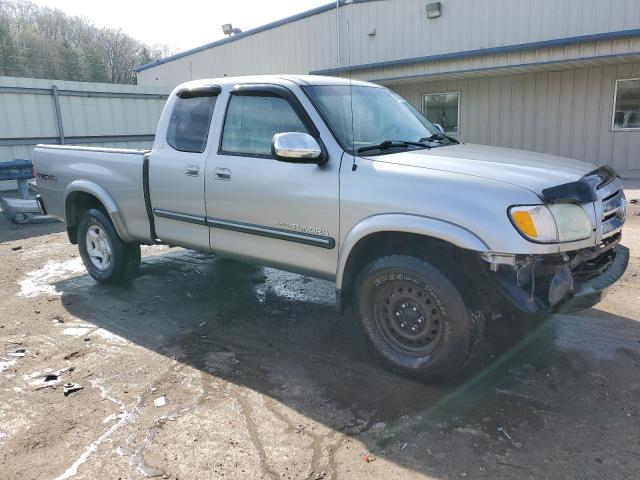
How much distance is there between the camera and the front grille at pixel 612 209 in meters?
3.43

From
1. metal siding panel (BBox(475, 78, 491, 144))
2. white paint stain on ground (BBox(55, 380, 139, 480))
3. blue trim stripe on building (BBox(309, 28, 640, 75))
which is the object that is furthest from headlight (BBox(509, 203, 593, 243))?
metal siding panel (BBox(475, 78, 491, 144))

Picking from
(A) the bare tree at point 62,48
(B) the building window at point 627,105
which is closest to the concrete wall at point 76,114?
(B) the building window at point 627,105

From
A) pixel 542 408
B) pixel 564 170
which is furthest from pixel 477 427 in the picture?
pixel 564 170

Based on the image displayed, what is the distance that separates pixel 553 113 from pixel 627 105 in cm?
165

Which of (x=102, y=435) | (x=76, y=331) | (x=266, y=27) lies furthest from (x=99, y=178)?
(x=266, y=27)

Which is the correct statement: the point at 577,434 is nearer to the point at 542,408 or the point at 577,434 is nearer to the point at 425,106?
the point at 542,408

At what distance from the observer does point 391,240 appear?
3.69m

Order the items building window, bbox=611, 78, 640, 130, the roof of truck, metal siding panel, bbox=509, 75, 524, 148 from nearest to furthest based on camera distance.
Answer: the roof of truck → building window, bbox=611, 78, 640, 130 → metal siding panel, bbox=509, 75, 524, 148

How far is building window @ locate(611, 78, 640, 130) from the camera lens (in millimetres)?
12469

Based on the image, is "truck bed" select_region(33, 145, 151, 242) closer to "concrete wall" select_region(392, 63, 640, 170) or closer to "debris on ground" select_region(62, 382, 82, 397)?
"debris on ground" select_region(62, 382, 82, 397)

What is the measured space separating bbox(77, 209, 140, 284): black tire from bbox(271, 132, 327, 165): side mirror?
273cm

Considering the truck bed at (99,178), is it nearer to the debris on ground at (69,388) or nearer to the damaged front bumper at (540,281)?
the debris on ground at (69,388)

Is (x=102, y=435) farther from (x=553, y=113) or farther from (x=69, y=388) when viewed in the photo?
(x=553, y=113)

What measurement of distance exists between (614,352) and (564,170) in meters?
1.48
